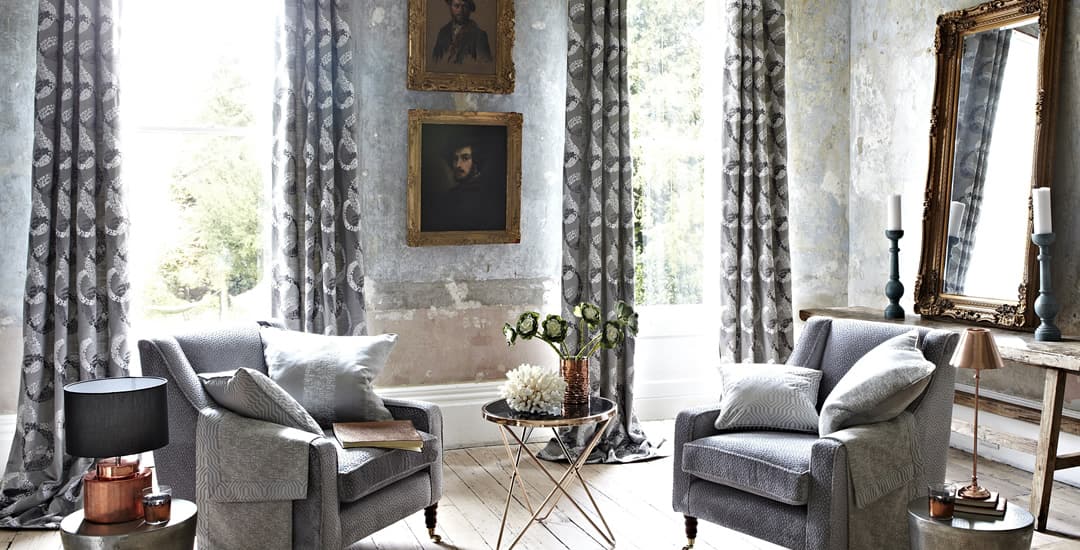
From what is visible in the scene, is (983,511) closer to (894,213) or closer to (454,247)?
(894,213)

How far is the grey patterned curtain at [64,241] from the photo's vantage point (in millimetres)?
4293

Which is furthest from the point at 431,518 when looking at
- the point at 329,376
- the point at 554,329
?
the point at 554,329

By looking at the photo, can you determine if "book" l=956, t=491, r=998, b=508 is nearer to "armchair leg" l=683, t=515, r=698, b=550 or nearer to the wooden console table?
"armchair leg" l=683, t=515, r=698, b=550

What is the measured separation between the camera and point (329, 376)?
3.78 metres

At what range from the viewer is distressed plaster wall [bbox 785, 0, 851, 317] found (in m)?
5.94

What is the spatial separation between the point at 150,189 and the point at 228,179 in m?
0.40

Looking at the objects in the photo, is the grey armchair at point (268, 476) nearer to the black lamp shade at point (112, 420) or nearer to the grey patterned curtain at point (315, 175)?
the black lamp shade at point (112, 420)

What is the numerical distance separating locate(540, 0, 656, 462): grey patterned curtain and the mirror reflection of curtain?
1.81m

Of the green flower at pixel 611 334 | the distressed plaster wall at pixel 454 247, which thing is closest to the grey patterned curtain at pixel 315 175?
the distressed plaster wall at pixel 454 247

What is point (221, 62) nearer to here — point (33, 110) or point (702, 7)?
point (33, 110)

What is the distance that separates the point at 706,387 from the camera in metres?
6.02

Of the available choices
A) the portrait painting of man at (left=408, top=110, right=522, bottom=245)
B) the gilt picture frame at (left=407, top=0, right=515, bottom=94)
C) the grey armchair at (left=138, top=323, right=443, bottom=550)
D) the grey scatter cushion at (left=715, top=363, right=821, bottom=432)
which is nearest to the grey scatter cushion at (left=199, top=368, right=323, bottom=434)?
the grey armchair at (left=138, top=323, right=443, bottom=550)

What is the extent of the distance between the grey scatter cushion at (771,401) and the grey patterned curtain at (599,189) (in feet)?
4.87

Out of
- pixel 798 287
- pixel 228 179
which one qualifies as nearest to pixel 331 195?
pixel 228 179
